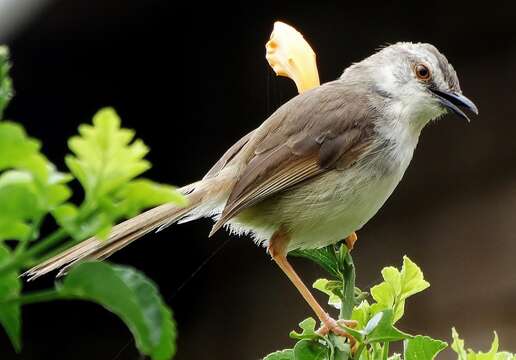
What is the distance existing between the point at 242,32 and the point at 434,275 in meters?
2.19

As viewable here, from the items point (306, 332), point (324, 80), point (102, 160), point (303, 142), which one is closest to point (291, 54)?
point (303, 142)

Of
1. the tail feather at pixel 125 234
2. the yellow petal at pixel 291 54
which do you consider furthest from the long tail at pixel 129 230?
the yellow petal at pixel 291 54

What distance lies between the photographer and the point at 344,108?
3.04 m

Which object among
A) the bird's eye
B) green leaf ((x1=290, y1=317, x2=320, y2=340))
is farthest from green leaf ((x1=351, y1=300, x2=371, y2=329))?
the bird's eye

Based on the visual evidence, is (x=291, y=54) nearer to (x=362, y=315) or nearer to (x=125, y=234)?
(x=125, y=234)

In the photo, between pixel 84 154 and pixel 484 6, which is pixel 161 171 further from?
pixel 84 154

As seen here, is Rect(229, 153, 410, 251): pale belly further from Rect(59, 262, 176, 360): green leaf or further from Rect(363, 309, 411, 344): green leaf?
Rect(59, 262, 176, 360): green leaf

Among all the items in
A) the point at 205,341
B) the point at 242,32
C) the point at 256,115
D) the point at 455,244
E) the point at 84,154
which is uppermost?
the point at 84,154

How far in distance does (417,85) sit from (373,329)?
1979 mm

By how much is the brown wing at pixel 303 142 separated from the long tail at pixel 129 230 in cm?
12

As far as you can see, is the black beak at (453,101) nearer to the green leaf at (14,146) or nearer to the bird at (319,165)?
the bird at (319,165)

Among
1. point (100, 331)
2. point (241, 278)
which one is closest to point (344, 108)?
point (241, 278)

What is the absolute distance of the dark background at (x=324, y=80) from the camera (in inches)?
229

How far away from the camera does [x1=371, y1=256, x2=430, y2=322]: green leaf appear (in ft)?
5.04
